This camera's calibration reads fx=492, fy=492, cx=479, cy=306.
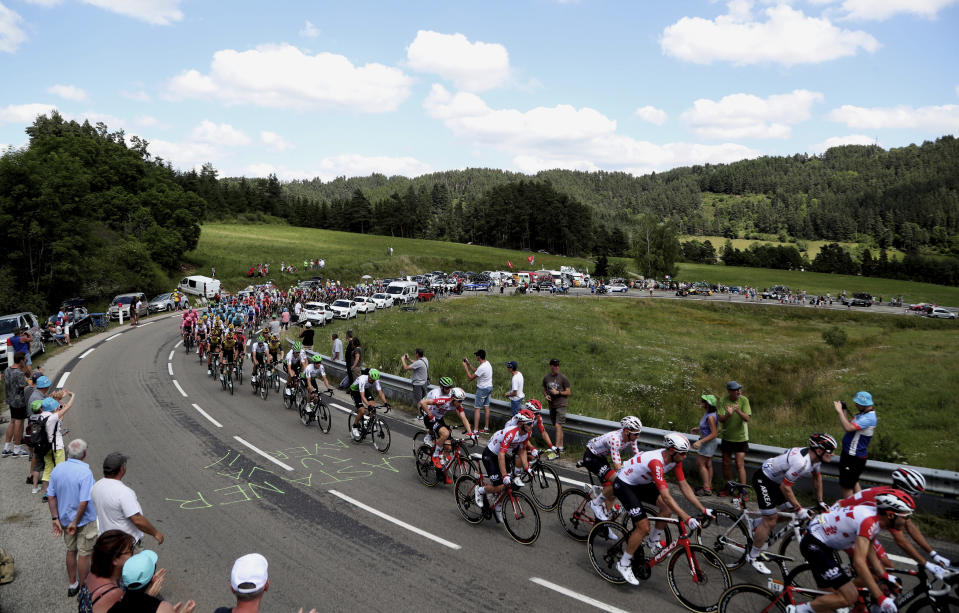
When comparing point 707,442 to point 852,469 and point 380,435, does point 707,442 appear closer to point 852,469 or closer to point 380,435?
point 852,469

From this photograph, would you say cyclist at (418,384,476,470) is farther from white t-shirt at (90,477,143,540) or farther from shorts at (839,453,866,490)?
shorts at (839,453,866,490)

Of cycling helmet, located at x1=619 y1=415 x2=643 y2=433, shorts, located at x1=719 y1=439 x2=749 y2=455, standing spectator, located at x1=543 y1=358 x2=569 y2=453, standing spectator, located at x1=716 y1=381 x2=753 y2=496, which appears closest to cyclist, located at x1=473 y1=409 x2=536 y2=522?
cycling helmet, located at x1=619 y1=415 x2=643 y2=433

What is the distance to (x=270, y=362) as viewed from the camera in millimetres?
17500

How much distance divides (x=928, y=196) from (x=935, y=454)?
208355mm

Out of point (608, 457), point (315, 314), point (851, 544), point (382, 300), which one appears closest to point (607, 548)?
point (608, 457)

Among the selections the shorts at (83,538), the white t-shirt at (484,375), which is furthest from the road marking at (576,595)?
the white t-shirt at (484,375)

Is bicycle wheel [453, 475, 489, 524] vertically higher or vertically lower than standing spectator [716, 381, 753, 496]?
lower

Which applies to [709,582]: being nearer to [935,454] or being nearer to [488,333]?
[935,454]

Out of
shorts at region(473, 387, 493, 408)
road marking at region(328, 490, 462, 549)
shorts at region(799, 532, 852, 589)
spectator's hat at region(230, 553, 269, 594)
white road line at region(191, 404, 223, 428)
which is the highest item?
spectator's hat at region(230, 553, 269, 594)

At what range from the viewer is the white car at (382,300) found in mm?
43031

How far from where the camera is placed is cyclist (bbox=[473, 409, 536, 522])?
7530mm

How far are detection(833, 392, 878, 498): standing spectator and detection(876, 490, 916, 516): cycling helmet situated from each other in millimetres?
3126

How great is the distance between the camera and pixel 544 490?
9.05 metres

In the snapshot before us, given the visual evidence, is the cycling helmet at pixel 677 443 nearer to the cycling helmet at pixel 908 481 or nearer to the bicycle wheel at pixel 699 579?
the bicycle wheel at pixel 699 579
